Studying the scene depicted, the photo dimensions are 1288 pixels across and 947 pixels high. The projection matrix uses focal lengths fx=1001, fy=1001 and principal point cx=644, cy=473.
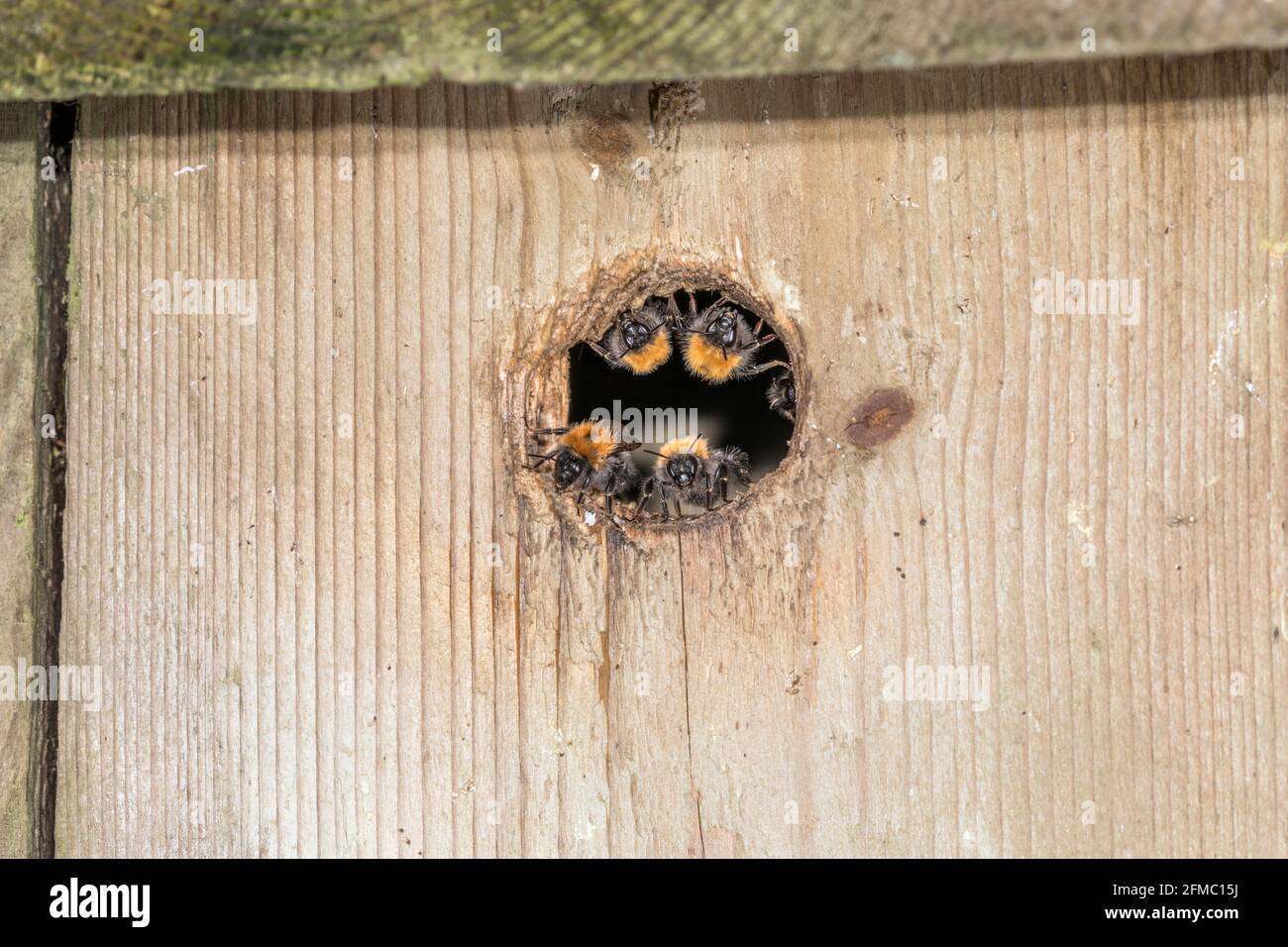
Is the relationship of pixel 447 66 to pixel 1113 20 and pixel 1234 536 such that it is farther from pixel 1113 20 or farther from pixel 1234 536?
pixel 1234 536

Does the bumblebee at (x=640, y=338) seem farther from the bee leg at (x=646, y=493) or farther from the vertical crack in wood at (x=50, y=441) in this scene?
the vertical crack in wood at (x=50, y=441)

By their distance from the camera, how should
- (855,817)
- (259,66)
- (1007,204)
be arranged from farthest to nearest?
(855,817)
(1007,204)
(259,66)

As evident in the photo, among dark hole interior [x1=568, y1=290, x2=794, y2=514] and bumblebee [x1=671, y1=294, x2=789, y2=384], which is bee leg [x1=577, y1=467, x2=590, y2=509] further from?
bumblebee [x1=671, y1=294, x2=789, y2=384]

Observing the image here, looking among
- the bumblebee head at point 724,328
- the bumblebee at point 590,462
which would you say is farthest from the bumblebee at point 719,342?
the bumblebee at point 590,462

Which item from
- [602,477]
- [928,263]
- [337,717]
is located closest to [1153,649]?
[928,263]

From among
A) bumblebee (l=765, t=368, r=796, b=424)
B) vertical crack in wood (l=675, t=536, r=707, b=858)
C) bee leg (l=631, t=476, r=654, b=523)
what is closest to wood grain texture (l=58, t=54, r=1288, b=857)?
vertical crack in wood (l=675, t=536, r=707, b=858)
